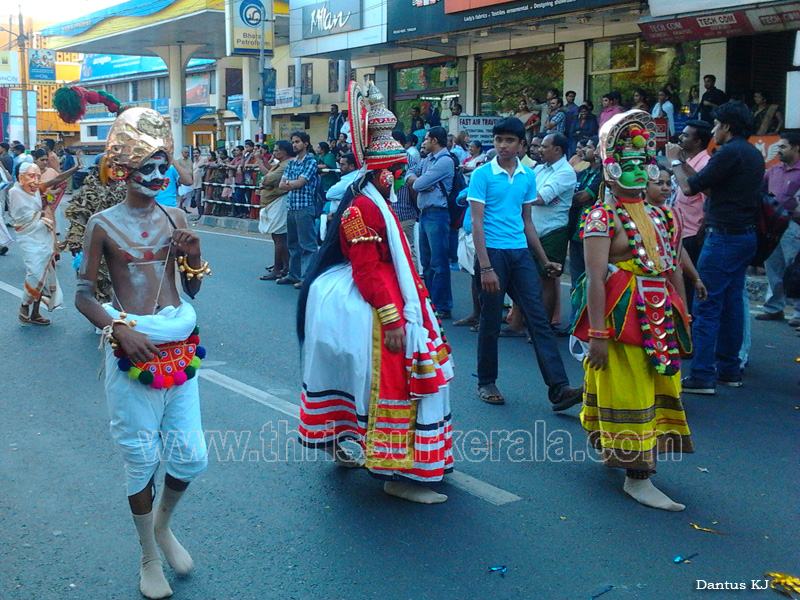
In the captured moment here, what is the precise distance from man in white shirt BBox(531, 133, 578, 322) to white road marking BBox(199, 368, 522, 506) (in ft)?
10.4

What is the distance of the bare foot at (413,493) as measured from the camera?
4371 mm

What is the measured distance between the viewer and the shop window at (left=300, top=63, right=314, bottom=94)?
31.5 meters

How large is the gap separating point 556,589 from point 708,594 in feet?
2.01

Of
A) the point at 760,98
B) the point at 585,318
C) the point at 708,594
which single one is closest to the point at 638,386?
the point at 585,318

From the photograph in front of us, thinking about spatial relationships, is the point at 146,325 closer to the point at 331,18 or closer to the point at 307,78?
the point at 331,18

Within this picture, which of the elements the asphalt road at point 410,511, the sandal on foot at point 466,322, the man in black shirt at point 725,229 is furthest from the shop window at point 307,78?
the man in black shirt at point 725,229

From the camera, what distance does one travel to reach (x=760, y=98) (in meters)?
13.9

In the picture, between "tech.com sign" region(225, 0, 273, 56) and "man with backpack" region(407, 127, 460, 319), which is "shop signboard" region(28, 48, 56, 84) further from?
"man with backpack" region(407, 127, 460, 319)

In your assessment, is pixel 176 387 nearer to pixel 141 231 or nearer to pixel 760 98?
pixel 141 231

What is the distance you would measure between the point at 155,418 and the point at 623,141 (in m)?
2.62

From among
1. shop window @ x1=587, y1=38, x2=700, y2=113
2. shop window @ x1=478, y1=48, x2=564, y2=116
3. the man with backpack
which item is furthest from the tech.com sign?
the man with backpack

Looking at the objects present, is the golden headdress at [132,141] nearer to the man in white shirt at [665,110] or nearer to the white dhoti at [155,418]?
the white dhoti at [155,418]

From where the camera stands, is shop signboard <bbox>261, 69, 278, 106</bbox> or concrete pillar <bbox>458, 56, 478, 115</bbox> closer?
concrete pillar <bbox>458, 56, 478, 115</bbox>

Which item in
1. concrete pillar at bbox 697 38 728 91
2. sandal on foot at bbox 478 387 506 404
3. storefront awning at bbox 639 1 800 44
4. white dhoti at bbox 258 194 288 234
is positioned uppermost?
storefront awning at bbox 639 1 800 44
